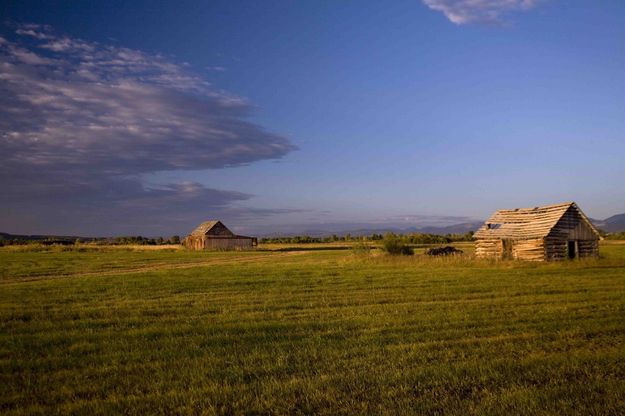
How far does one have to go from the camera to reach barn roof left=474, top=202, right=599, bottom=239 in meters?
41.2

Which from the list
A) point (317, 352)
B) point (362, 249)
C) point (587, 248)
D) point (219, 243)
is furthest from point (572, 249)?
point (219, 243)

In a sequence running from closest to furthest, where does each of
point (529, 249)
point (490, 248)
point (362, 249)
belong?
point (529, 249), point (490, 248), point (362, 249)

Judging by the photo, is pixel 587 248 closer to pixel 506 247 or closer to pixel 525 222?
pixel 525 222

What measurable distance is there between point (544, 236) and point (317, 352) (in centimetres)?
3579

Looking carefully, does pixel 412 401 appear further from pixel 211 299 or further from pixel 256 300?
pixel 211 299

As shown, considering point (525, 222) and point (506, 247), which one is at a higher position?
point (525, 222)

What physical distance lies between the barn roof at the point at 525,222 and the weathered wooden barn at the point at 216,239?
47.6m

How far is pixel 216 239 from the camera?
3312 inches

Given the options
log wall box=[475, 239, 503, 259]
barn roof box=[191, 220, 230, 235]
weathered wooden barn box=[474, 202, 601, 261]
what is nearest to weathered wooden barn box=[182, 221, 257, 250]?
barn roof box=[191, 220, 230, 235]

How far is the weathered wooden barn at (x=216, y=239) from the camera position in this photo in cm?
8375

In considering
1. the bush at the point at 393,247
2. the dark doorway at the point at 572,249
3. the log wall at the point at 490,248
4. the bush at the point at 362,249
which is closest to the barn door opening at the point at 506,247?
the log wall at the point at 490,248

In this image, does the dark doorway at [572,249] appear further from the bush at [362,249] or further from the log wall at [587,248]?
the bush at [362,249]

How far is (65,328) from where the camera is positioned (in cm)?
1294

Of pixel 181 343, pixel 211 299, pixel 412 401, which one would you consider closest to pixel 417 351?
pixel 412 401
